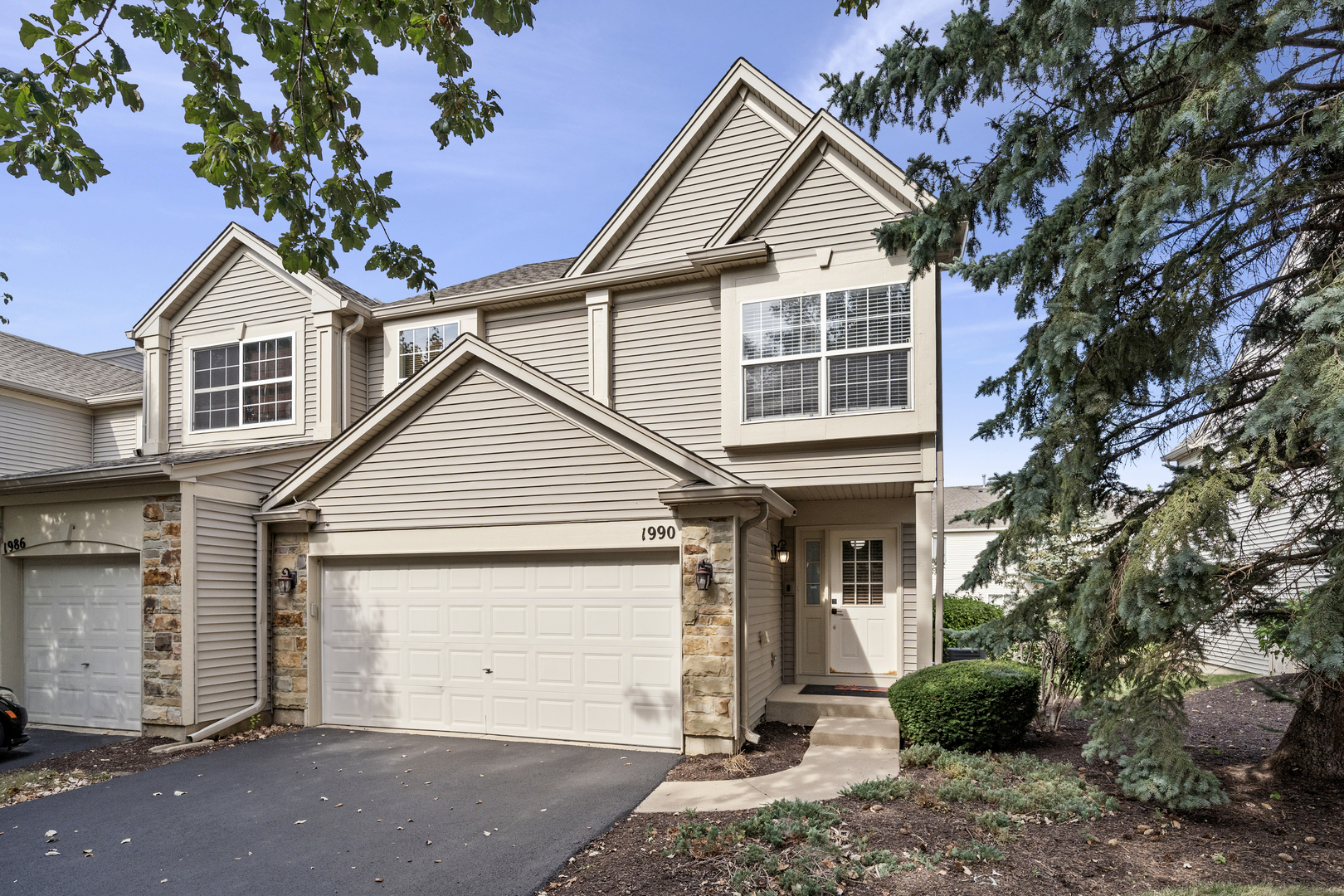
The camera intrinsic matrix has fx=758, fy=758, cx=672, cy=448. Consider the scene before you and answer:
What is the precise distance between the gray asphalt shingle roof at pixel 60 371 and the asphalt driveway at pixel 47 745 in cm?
860

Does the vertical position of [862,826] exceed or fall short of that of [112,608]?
it falls short

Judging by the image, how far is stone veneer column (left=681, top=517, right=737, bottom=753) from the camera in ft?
26.8

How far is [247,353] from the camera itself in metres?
13.1

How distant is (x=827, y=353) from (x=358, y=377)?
802cm

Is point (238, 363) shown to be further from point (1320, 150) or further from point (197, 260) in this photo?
point (1320, 150)

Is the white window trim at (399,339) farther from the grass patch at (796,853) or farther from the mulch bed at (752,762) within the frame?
the grass patch at (796,853)

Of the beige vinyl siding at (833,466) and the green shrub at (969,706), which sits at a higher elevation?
the beige vinyl siding at (833,466)

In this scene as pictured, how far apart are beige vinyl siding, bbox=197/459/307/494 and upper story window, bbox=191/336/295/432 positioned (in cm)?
166

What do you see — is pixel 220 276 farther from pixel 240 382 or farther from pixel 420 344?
pixel 420 344

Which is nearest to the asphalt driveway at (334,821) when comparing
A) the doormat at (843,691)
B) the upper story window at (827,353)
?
the doormat at (843,691)

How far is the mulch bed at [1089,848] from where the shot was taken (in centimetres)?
478

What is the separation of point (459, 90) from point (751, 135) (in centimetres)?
634

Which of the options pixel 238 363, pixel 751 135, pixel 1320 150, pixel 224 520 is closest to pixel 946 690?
pixel 1320 150

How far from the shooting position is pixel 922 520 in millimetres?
9500
